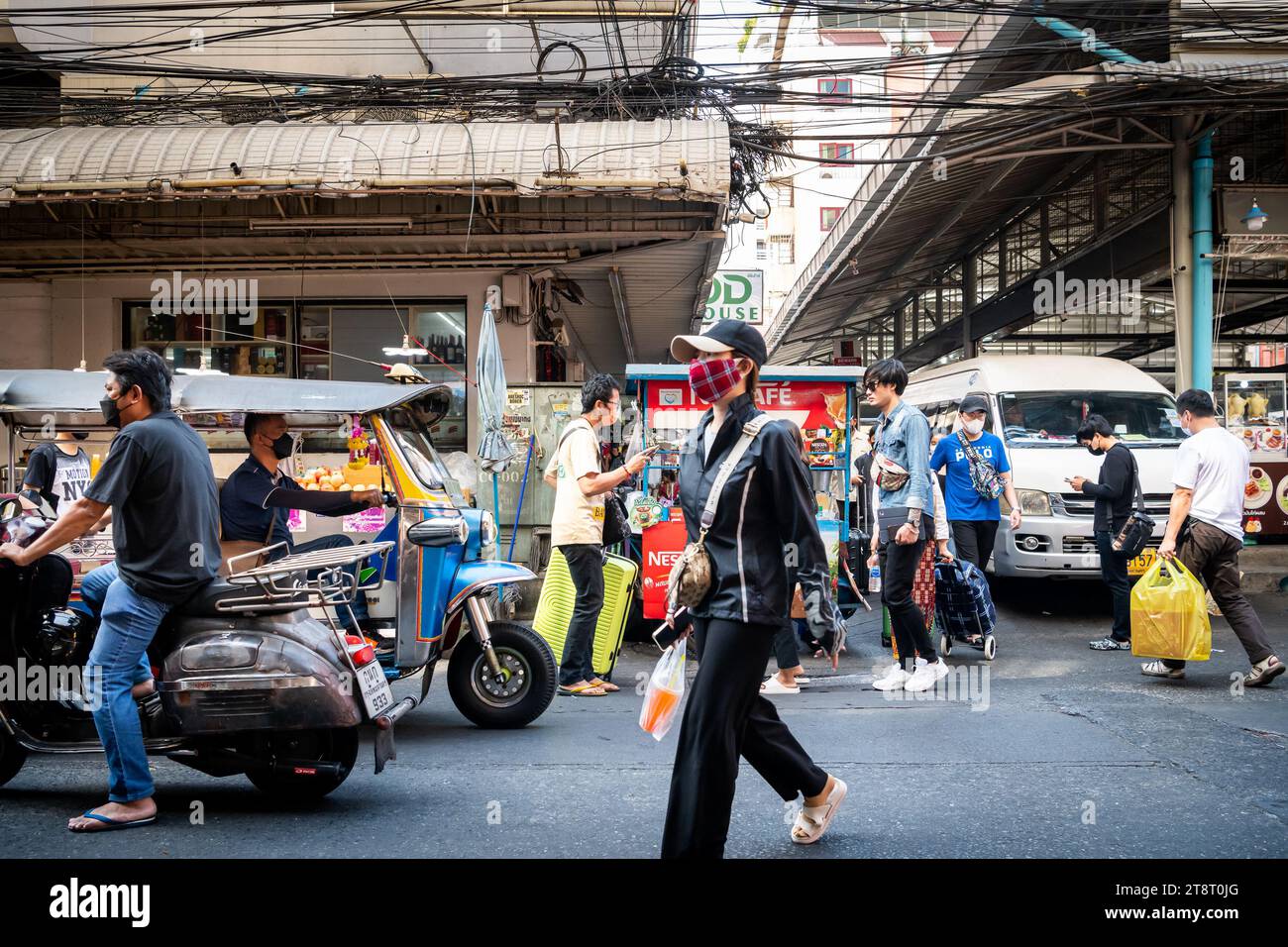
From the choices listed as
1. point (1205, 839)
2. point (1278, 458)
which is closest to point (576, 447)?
point (1205, 839)

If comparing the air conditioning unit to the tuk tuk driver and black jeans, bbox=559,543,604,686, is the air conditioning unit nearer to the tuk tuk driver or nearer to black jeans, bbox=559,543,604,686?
black jeans, bbox=559,543,604,686

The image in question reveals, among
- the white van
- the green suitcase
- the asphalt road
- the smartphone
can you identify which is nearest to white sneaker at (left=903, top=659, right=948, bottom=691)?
the asphalt road

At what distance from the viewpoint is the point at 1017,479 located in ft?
32.6

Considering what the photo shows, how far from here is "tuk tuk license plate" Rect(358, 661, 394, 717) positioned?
4.41m

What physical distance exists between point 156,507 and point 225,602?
1.61 ft

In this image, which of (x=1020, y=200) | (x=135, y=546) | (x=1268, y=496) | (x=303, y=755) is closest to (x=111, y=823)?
(x=303, y=755)

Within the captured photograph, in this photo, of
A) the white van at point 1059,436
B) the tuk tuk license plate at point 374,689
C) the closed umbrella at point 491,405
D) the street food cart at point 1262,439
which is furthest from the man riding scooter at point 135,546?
the street food cart at point 1262,439

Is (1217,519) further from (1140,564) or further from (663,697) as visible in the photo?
(663,697)

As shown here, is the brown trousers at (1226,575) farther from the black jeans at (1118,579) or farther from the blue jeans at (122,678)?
the blue jeans at (122,678)

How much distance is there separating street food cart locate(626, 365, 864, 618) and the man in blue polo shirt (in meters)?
0.87

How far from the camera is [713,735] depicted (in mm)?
3336

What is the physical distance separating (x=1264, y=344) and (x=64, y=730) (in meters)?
27.9

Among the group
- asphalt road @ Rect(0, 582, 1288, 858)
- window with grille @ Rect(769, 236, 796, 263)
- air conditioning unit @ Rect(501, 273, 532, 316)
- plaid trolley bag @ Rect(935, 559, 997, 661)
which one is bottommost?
asphalt road @ Rect(0, 582, 1288, 858)

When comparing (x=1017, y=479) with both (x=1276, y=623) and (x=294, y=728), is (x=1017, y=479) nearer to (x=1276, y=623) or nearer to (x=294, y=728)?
(x=1276, y=623)
